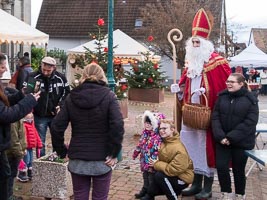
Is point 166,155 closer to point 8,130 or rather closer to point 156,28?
point 8,130

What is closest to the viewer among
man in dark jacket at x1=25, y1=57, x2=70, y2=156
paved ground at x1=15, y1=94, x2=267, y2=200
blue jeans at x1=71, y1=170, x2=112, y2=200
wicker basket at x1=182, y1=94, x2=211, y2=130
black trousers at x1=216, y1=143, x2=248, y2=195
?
blue jeans at x1=71, y1=170, x2=112, y2=200

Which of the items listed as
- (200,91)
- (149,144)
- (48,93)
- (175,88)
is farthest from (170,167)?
(48,93)

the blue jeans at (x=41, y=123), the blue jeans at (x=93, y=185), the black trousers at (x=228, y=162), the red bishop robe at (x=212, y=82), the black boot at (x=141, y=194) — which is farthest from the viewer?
the blue jeans at (x=41, y=123)

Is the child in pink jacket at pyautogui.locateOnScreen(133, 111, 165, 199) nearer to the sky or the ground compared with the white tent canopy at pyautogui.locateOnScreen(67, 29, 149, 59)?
nearer to the ground

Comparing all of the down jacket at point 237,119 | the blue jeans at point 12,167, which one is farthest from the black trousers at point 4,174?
the down jacket at point 237,119

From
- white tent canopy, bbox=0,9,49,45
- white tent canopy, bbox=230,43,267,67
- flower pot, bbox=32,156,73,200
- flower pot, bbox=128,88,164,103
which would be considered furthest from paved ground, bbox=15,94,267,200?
white tent canopy, bbox=230,43,267,67

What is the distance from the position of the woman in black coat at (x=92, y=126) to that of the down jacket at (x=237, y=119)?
5.83 ft

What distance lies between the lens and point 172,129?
553cm

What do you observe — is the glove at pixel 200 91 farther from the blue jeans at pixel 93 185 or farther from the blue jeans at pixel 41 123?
the blue jeans at pixel 41 123

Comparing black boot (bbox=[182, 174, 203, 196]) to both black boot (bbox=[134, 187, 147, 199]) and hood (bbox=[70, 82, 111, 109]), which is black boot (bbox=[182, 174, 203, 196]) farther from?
hood (bbox=[70, 82, 111, 109])

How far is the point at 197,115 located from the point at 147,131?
68cm

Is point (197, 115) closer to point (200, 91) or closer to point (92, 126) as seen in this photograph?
point (200, 91)

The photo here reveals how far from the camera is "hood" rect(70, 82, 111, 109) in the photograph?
13.7 ft

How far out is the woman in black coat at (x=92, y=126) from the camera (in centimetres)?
421
